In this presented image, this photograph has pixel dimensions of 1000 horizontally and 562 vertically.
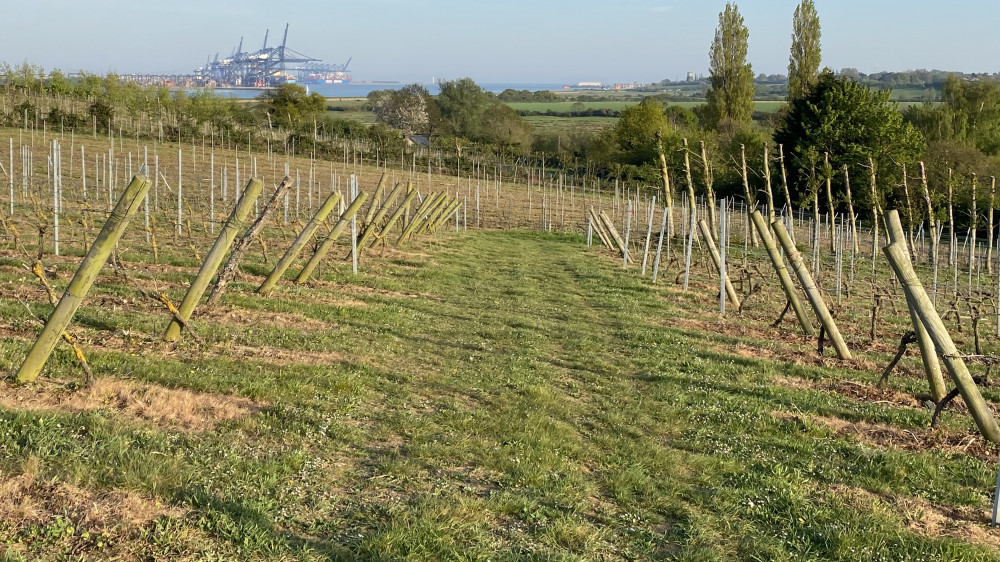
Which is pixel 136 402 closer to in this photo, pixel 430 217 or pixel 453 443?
pixel 453 443

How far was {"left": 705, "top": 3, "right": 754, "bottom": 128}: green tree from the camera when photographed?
6012cm

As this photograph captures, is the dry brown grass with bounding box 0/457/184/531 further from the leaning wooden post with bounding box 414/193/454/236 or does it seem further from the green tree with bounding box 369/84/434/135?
the green tree with bounding box 369/84/434/135

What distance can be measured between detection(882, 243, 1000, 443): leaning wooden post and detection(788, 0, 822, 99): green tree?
53860 mm

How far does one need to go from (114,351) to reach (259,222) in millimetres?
1807

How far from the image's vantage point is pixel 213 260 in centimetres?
709

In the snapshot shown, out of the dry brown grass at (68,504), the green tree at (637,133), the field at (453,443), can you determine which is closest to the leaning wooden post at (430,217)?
the field at (453,443)

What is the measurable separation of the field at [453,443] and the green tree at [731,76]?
172 ft

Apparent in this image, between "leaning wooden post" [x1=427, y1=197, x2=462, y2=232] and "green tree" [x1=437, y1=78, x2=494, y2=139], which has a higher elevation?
"green tree" [x1=437, y1=78, x2=494, y2=139]

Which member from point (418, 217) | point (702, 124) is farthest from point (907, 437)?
point (702, 124)

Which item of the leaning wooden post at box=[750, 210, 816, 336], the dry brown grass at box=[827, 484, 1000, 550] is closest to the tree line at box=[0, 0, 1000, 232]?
the leaning wooden post at box=[750, 210, 816, 336]

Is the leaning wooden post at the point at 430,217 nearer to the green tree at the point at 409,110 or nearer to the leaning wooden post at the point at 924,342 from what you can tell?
the leaning wooden post at the point at 924,342

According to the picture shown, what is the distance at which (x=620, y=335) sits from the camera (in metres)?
10.8

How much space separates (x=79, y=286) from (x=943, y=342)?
6011 mm

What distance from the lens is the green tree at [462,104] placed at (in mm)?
79250
